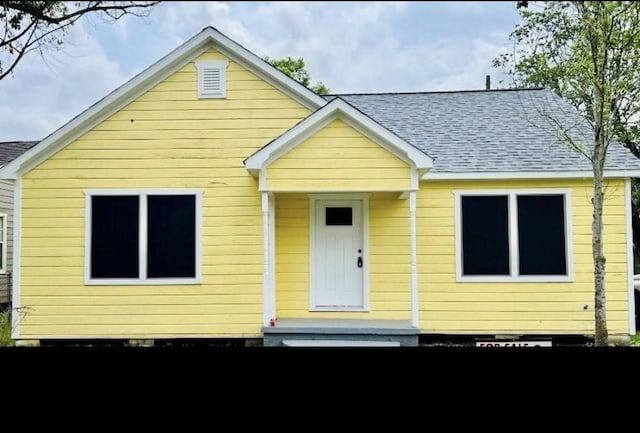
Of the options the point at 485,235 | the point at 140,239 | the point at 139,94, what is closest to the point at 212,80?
the point at 139,94

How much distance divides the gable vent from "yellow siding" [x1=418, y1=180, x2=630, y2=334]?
3.25 metres

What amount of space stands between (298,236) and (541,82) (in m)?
3.76

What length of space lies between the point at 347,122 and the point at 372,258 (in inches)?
81.2

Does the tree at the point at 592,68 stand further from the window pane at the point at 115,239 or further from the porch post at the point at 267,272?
the window pane at the point at 115,239

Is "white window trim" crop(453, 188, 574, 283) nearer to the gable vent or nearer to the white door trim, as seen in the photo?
the white door trim

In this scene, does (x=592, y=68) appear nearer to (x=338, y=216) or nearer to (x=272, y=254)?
(x=338, y=216)

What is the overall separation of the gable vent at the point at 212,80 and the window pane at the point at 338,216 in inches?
89.0

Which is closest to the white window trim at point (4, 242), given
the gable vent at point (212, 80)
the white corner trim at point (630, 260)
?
the gable vent at point (212, 80)

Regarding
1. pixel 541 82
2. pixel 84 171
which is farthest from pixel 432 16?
pixel 84 171

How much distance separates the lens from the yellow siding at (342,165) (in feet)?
21.0

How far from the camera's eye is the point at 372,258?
7.33m

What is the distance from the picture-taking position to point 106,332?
6945mm

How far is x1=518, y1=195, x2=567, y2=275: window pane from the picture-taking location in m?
7.01

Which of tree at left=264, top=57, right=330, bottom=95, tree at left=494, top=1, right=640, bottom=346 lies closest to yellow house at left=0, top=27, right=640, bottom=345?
tree at left=264, top=57, right=330, bottom=95
